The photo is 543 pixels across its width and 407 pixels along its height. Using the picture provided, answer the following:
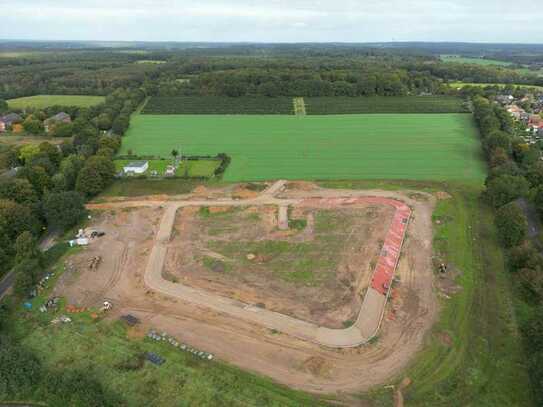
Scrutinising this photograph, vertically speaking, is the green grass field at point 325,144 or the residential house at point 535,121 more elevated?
the residential house at point 535,121

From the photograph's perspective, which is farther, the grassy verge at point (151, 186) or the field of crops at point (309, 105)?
the field of crops at point (309, 105)

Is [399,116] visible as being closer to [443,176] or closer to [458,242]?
[443,176]

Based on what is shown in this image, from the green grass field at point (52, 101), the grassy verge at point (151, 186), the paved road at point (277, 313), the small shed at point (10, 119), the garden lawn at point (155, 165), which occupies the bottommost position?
the paved road at point (277, 313)

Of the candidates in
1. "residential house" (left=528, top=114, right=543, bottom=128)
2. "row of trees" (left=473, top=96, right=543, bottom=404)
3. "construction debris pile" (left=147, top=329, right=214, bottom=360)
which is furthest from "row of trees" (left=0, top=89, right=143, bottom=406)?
"residential house" (left=528, top=114, right=543, bottom=128)

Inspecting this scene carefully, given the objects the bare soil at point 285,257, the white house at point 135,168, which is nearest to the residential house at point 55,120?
the white house at point 135,168

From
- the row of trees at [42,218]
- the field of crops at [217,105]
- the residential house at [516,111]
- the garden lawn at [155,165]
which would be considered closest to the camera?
the row of trees at [42,218]

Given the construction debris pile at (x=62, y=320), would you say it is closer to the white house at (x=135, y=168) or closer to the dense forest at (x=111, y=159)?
the dense forest at (x=111, y=159)

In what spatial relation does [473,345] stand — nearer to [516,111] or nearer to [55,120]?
[516,111]
